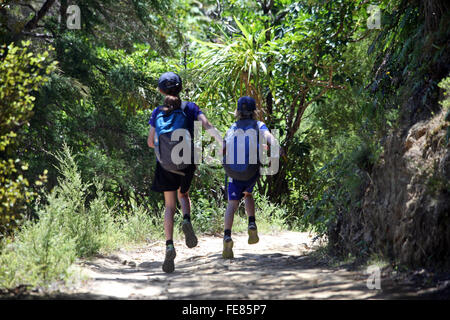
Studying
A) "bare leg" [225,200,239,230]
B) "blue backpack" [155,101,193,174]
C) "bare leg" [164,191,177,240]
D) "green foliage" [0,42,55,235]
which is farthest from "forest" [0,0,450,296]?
"blue backpack" [155,101,193,174]

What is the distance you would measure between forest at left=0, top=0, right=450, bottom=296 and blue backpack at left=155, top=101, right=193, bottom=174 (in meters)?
1.05

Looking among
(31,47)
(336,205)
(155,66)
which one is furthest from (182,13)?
(336,205)

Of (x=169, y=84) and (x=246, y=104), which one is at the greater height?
(x=169, y=84)

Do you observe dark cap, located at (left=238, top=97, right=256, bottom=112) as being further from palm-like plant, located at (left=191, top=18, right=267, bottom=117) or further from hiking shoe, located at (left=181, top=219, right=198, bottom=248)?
palm-like plant, located at (left=191, top=18, right=267, bottom=117)

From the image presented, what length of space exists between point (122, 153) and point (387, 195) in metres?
6.47

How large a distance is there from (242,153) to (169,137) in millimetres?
828

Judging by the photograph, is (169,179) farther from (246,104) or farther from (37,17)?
(37,17)

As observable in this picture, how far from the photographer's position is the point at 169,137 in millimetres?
5523

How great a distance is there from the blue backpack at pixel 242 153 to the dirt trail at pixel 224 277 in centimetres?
91

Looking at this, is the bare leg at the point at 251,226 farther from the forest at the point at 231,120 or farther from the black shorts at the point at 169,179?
the black shorts at the point at 169,179

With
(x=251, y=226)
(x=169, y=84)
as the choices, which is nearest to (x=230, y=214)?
(x=251, y=226)

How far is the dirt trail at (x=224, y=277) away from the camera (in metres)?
4.23
